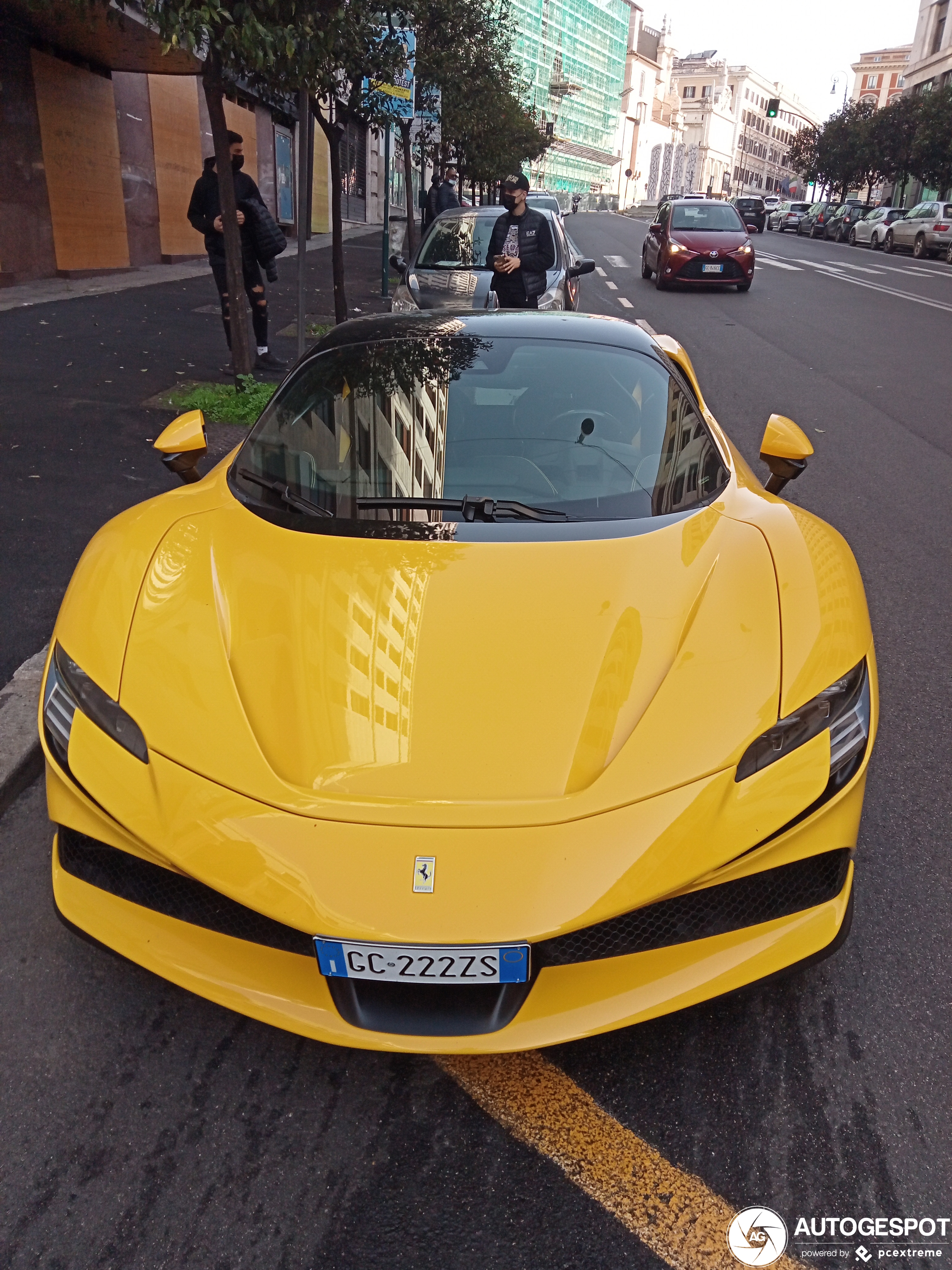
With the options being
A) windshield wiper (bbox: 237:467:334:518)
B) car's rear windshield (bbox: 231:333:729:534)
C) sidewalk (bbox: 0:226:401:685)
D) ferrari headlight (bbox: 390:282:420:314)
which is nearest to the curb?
sidewalk (bbox: 0:226:401:685)

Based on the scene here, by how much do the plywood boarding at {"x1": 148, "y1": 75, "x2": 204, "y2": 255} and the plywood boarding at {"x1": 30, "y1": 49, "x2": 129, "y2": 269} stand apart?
1841mm

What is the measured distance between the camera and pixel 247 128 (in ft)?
82.0

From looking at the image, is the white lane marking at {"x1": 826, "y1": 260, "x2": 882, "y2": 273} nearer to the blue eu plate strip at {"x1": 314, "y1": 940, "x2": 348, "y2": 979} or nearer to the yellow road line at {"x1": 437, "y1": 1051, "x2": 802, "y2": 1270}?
the yellow road line at {"x1": 437, "y1": 1051, "x2": 802, "y2": 1270}

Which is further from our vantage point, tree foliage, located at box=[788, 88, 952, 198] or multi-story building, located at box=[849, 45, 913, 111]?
multi-story building, located at box=[849, 45, 913, 111]

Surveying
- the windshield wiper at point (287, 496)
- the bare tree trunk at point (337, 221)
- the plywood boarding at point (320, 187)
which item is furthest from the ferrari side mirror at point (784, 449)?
the plywood boarding at point (320, 187)

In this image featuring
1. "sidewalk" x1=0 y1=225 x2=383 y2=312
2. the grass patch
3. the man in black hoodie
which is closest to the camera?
the grass patch

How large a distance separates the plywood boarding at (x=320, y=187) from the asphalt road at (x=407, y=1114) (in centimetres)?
3290

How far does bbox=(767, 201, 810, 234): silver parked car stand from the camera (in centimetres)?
5628

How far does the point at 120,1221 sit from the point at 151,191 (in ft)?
67.2

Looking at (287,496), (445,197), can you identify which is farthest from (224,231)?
(445,197)

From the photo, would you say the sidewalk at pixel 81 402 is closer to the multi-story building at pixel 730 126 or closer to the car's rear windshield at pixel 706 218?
the car's rear windshield at pixel 706 218

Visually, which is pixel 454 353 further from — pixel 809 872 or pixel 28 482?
pixel 28 482

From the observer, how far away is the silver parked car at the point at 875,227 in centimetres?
3959

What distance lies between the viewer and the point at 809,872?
6.46ft
